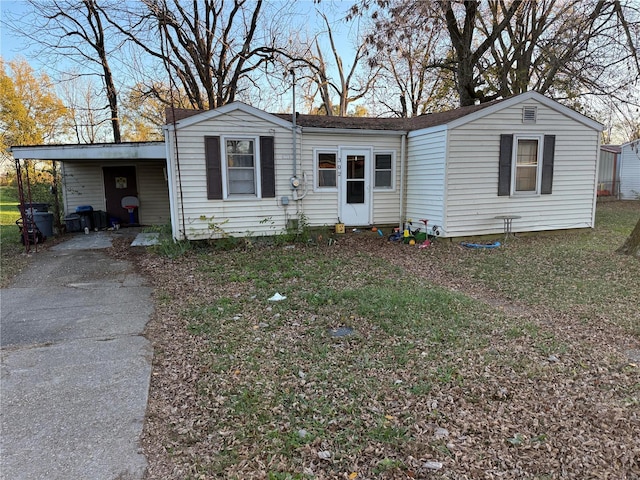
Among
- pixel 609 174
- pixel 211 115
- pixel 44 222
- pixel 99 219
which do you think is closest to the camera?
pixel 211 115

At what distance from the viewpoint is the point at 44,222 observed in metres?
10.4

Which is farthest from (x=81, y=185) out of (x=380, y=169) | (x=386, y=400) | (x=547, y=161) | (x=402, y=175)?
(x=547, y=161)

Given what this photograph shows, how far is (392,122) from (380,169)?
1.73 metres

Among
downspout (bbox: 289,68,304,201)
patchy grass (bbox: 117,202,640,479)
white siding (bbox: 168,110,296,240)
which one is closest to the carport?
white siding (bbox: 168,110,296,240)

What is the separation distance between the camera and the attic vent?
898 cm

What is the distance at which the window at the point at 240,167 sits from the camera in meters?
8.46

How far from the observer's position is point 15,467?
2.25 metres

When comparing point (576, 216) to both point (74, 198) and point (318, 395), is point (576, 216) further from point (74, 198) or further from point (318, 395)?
point (74, 198)

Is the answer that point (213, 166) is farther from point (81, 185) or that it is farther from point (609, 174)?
point (609, 174)

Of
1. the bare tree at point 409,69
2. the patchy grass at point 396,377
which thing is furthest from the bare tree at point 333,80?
the patchy grass at point 396,377

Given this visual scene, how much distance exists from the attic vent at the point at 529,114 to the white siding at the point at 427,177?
202 centimetres

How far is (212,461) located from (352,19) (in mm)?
15120

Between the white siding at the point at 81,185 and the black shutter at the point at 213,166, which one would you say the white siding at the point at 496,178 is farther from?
the white siding at the point at 81,185

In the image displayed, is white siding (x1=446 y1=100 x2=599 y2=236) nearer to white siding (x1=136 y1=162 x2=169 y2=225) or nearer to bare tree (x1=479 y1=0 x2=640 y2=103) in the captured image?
bare tree (x1=479 y1=0 x2=640 y2=103)
